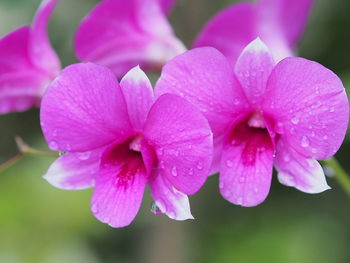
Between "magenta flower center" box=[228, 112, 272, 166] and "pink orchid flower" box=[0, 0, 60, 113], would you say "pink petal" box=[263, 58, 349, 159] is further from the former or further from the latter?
"pink orchid flower" box=[0, 0, 60, 113]

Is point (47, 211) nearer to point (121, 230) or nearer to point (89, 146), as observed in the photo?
point (121, 230)

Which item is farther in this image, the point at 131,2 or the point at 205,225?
the point at 205,225

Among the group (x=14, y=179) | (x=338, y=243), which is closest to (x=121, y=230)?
(x=14, y=179)

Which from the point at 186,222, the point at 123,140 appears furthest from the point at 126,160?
the point at 186,222

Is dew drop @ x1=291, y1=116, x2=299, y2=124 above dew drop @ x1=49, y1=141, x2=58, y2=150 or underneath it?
above

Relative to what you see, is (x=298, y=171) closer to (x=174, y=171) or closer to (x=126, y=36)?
(x=174, y=171)

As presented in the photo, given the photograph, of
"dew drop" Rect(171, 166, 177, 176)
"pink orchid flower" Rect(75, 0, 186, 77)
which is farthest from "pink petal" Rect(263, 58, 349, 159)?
"pink orchid flower" Rect(75, 0, 186, 77)
